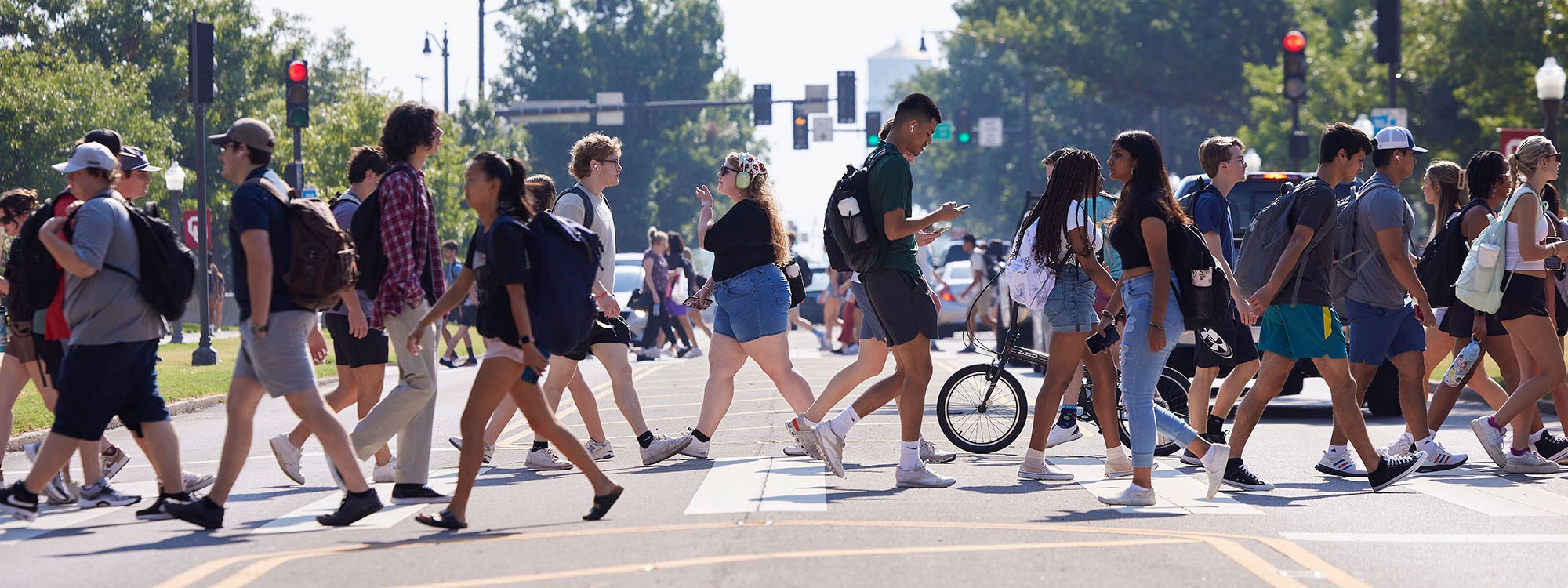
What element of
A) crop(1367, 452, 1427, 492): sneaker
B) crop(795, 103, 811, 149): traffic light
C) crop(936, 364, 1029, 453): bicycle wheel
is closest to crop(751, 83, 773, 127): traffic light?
crop(795, 103, 811, 149): traffic light

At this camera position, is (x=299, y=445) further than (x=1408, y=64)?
No

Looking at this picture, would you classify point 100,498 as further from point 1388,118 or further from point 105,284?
point 1388,118

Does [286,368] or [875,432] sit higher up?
[286,368]

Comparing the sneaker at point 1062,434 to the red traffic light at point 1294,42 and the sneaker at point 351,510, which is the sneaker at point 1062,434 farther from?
the red traffic light at point 1294,42

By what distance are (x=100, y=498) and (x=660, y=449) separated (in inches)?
114

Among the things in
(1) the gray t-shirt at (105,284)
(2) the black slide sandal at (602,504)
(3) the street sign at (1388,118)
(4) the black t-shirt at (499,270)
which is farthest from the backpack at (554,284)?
(3) the street sign at (1388,118)

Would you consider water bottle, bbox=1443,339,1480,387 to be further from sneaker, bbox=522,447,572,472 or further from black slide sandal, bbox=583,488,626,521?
black slide sandal, bbox=583,488,626,521

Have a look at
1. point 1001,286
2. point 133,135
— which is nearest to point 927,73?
point 133,135

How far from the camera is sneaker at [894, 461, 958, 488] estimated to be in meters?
8.79

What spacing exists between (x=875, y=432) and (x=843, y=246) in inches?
143

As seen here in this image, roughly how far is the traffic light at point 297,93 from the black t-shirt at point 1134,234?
1596 cm

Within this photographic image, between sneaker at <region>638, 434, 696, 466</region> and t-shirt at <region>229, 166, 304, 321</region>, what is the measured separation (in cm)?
290

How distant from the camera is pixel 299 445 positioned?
30.6 feet

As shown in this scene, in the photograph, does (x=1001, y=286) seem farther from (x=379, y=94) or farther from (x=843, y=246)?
(x=379, y=94)
